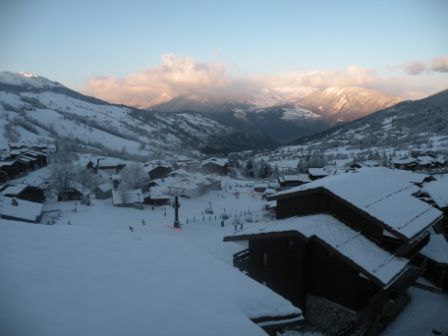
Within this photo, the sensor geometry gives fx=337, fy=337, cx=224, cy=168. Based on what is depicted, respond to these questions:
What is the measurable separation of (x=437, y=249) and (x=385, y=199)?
5942 millimetres

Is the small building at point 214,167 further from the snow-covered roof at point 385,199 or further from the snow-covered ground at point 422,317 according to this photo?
the snow-covered ground at point 422,317

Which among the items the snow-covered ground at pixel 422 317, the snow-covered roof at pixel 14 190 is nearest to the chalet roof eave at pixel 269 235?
the snow-covered ground at pixel 422 317

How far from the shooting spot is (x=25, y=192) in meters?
51.9

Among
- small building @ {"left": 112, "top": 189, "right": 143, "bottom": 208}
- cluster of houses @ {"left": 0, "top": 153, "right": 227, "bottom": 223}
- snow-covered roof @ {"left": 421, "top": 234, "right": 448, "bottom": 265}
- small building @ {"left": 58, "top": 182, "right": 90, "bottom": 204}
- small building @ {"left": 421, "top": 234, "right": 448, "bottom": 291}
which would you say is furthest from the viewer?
small building @ {"left": 58, "top": 182, "right": 90, "bottom": 204}

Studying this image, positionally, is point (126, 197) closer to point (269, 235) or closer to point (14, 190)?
point (14, 190)

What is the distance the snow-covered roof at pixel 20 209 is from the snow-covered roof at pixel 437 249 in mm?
40402

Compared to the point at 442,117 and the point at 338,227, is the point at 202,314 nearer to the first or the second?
the point at 338,227

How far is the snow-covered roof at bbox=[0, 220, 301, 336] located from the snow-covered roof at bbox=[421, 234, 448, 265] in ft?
56.0

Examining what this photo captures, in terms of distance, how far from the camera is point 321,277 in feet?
52.4

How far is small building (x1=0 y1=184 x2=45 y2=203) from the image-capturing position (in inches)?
1982

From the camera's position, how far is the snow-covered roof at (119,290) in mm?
5027

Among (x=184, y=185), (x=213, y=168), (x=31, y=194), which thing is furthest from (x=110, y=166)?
(x=31, y=194)

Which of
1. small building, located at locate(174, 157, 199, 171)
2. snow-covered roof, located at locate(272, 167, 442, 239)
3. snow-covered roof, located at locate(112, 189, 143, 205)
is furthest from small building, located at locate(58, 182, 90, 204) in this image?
snow-covered roof, located at locate(272, 167, 442, 239)

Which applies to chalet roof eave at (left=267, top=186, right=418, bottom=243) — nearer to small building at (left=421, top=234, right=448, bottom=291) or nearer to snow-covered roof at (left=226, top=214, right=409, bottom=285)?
snow-covered roof at (left=226, top=214, right=409, bottom=285)
